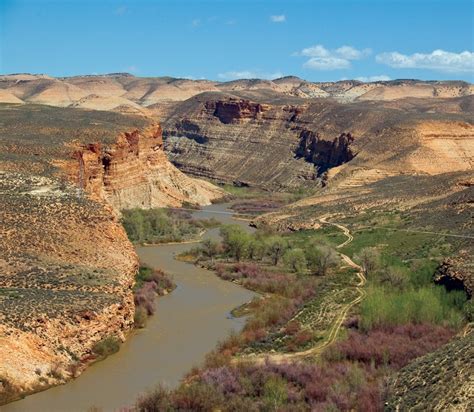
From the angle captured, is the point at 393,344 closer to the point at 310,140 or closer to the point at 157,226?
the point at 157,226

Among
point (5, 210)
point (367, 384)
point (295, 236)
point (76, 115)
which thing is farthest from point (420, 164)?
point (367, 384)

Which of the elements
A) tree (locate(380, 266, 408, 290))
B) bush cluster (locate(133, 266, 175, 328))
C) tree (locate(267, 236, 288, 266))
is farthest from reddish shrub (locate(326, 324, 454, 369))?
tree (locate(267, 236, 288, 266))

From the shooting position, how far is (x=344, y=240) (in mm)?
50625

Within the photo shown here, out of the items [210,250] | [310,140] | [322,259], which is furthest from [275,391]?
[310,140]

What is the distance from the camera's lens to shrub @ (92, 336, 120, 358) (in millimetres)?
27906

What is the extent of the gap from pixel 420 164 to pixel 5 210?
160 ft

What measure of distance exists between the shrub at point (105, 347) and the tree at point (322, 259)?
1648 cm

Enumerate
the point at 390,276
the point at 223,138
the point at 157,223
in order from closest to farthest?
1. the point at 390,276
2. the point at 157,223
3. the point at 223,138

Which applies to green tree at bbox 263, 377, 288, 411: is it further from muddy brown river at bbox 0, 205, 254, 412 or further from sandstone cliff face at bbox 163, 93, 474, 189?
sandstone cliff face at bbox 163, 93, 474, 189

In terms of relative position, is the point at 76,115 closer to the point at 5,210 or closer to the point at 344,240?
the point at 344,240

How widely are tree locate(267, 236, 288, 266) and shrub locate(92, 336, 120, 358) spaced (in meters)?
19.8

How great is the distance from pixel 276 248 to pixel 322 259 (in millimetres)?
6006

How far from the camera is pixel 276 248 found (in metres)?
48.1

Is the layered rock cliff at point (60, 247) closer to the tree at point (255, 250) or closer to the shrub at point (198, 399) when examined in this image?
the shrub at point (198, 399)
